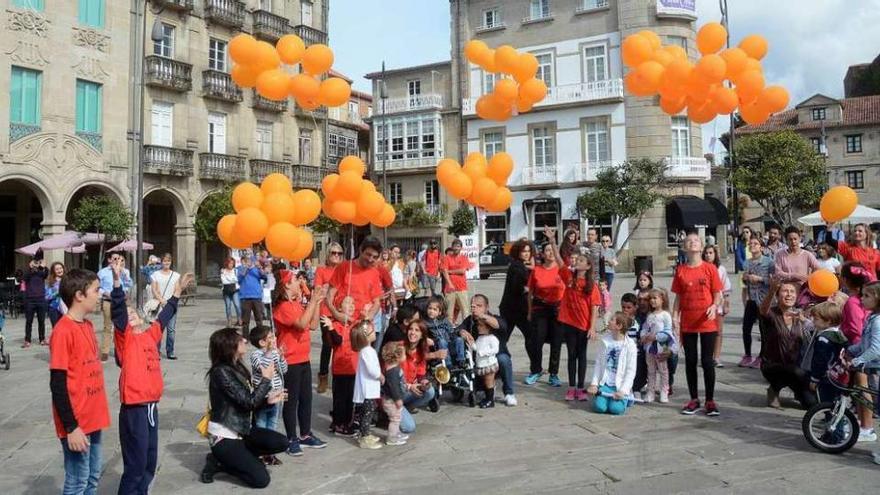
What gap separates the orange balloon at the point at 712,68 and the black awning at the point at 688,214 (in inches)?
969

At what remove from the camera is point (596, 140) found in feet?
107

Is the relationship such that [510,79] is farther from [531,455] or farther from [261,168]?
[261,168]

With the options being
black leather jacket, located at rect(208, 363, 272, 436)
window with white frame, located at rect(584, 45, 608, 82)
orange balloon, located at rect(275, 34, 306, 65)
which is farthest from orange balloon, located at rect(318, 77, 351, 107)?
window with white frame, located at rect(584, 45, 608, 82)

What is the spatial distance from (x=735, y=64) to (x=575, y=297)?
3086mm

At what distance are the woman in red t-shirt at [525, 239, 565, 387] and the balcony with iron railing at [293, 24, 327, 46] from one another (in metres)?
24.1

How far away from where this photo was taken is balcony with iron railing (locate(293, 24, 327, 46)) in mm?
29203

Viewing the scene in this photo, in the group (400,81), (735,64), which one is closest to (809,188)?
(400,81)

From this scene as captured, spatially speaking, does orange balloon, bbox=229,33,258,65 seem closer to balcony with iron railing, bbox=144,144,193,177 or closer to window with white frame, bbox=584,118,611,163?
balcony with iron railing, bbox=144,144,193,177

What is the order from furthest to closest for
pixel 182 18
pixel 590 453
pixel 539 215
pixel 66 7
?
1. pixel 539 215
2. pixel 182 18
3. pixel 66 7
4. pixel 590 453

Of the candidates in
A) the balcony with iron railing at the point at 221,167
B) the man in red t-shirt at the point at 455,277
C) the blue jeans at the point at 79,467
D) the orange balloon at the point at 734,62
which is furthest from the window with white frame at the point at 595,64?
the blue jeans at the point at 79,467

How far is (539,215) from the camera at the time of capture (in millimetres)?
34062

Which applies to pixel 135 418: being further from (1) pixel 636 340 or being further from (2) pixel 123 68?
(2) pixel 123 68

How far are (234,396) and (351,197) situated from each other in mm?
2523

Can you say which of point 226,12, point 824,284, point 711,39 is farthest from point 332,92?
point 226,12
